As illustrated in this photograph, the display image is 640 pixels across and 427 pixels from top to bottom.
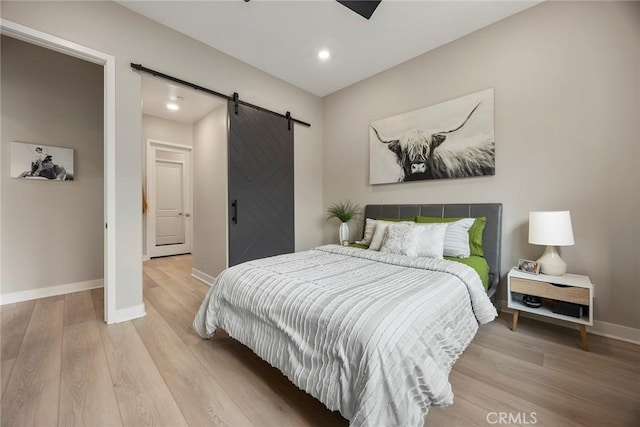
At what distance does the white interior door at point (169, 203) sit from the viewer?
5.31m

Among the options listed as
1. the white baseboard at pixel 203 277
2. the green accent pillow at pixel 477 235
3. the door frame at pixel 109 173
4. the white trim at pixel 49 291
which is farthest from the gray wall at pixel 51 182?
the green accent pillow at pixel 477 235

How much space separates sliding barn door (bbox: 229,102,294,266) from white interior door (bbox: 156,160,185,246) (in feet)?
10.1

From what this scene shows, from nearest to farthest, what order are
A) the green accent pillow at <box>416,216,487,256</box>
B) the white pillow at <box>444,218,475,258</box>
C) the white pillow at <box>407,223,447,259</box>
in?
the white pillow at <box>407,223,447,259</box> → the white pillow at <box>444,218,475,258</box> → the green accent pillow at <box>416,216,487,256</box>

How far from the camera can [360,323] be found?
1120mm

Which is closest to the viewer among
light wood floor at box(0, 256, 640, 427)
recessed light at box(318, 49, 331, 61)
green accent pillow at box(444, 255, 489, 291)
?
light wood floor at box(0, 256, 640, 427)

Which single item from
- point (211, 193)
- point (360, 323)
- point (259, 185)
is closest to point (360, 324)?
point (360, 323)

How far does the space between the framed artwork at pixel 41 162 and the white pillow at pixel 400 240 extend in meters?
3.91

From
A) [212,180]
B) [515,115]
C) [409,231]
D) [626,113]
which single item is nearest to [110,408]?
[409,231]

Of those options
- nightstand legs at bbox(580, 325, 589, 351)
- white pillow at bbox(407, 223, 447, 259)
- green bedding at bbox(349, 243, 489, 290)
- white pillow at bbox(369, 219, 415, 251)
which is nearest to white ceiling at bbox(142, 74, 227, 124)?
white pillow at bbox(369, 219, 415, 251)

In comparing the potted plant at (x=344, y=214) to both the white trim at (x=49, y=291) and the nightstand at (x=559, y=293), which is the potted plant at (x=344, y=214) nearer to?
the nightstand at (x=559, y=293)

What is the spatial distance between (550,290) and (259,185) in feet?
10.4

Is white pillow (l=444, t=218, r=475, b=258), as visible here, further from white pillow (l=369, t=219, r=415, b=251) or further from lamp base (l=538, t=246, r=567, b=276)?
lamp base (l=538, t=246, r=567, b=276)

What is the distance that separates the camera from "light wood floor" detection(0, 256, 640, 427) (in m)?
1.29

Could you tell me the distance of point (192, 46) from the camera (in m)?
2.84
